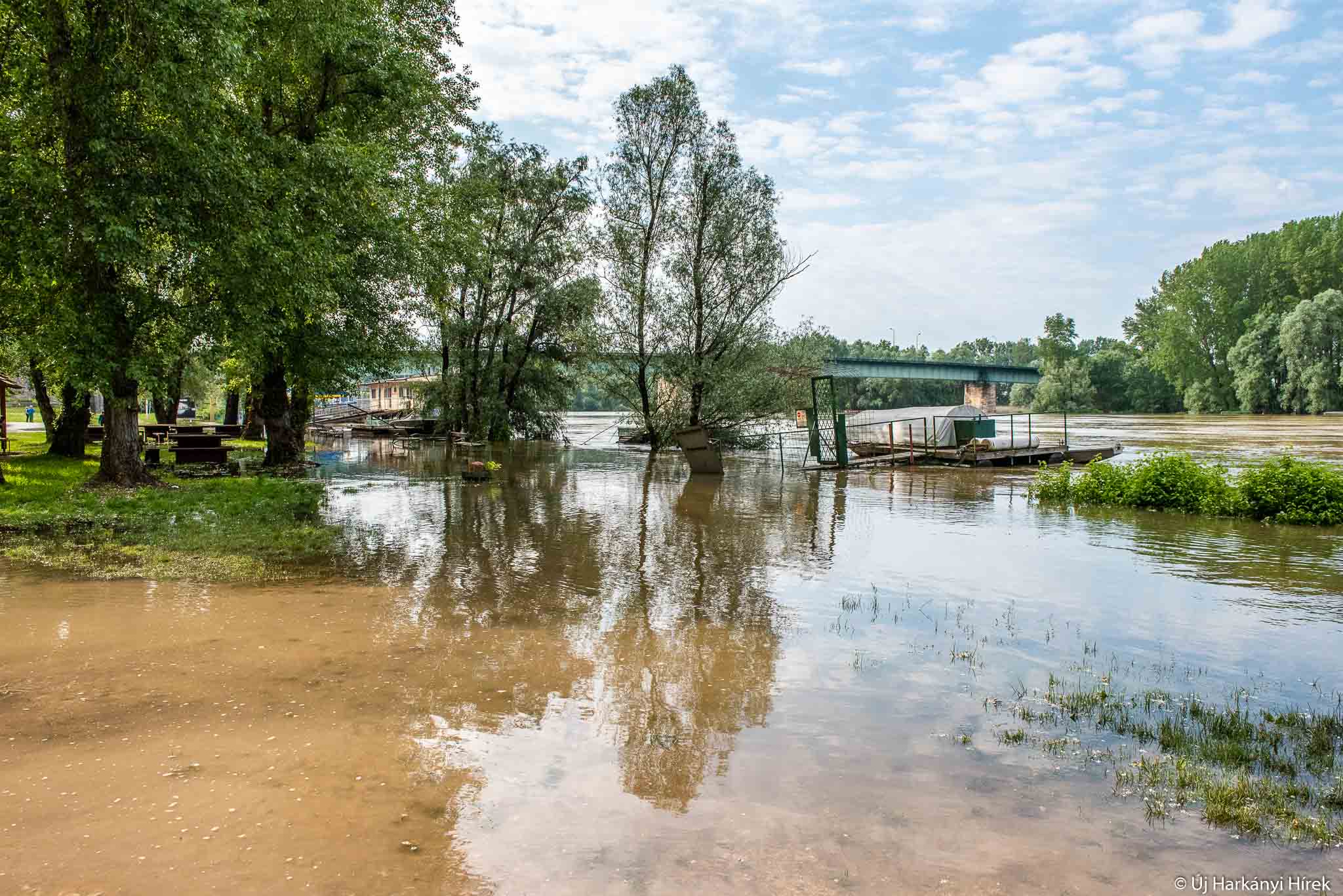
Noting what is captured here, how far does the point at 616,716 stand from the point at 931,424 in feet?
112

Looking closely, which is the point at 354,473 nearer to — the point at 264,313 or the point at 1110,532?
the point at 264,313

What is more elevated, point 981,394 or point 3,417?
point 981,394

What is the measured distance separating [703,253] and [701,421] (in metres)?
7.65

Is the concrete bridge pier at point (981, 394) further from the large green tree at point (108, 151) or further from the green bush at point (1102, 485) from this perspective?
the large green tree at point (108, 151)

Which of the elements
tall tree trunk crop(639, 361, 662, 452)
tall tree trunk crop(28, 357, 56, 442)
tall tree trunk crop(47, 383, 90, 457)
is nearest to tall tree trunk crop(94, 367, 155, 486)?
tall tree trunk crop(47, 383, 90, 457)

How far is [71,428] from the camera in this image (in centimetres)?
2484

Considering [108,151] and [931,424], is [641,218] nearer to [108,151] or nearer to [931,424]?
[931,424]

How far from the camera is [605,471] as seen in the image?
2853 centimetres

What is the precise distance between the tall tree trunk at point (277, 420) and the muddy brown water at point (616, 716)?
1389 centimetres

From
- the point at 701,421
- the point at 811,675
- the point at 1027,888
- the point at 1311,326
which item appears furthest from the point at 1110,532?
the point at 1311,326

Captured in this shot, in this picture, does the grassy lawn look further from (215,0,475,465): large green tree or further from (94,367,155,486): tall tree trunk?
(215,0,475,465): large green tree

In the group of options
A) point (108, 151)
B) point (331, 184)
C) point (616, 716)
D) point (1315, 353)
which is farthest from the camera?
point (1315, 353)

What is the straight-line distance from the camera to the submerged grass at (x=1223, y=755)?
464 centimetres

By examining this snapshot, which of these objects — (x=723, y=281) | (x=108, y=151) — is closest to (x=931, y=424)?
(x=723, y=281)
